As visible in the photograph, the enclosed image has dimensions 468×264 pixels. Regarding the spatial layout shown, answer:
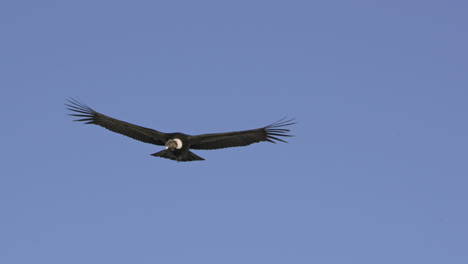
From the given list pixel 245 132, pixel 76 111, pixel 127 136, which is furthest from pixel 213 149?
pixel 76 111

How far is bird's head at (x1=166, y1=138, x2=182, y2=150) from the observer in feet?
87.9

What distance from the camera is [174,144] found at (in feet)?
88.3

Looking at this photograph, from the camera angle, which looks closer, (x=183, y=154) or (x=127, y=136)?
(x=183, y=154)

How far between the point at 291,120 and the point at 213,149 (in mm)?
3950

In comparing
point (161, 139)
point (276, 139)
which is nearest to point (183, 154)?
point (161, 139)

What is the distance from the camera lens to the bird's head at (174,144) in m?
26.8

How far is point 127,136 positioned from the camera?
29000 mm

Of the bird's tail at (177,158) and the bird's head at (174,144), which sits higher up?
the bird's head at (174,144)

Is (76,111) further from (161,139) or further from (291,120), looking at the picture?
(291,120)

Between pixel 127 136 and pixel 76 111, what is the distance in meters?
2.35

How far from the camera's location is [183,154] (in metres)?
27.0

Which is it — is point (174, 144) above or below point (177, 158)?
above

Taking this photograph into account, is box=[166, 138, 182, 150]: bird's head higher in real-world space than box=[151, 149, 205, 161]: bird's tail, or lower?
higher

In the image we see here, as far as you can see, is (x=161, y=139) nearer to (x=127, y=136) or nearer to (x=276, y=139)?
(x=127, y=136)
